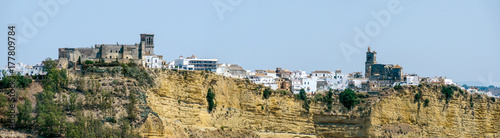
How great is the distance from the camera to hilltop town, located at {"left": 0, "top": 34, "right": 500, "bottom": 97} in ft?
171

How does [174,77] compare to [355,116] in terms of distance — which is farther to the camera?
[355,116]

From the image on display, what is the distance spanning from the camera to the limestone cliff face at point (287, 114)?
4878cm

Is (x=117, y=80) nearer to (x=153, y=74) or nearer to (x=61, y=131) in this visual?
(x=153, y=74)

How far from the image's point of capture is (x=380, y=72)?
69.0 metres

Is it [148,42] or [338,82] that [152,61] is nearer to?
[148,42]

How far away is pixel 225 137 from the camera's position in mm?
50469

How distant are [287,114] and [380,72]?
1729cm

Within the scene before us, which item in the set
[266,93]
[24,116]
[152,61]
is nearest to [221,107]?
[266,93]

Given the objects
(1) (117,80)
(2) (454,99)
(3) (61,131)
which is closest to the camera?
(3) (61,131)

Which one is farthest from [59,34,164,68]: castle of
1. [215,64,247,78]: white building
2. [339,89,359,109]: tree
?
[339,89,359,109]: tree

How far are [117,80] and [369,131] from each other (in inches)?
759

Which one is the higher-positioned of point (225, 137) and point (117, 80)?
point (117, 80)

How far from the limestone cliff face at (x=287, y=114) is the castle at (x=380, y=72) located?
6.10m

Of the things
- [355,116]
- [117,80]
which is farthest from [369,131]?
[117,80]
